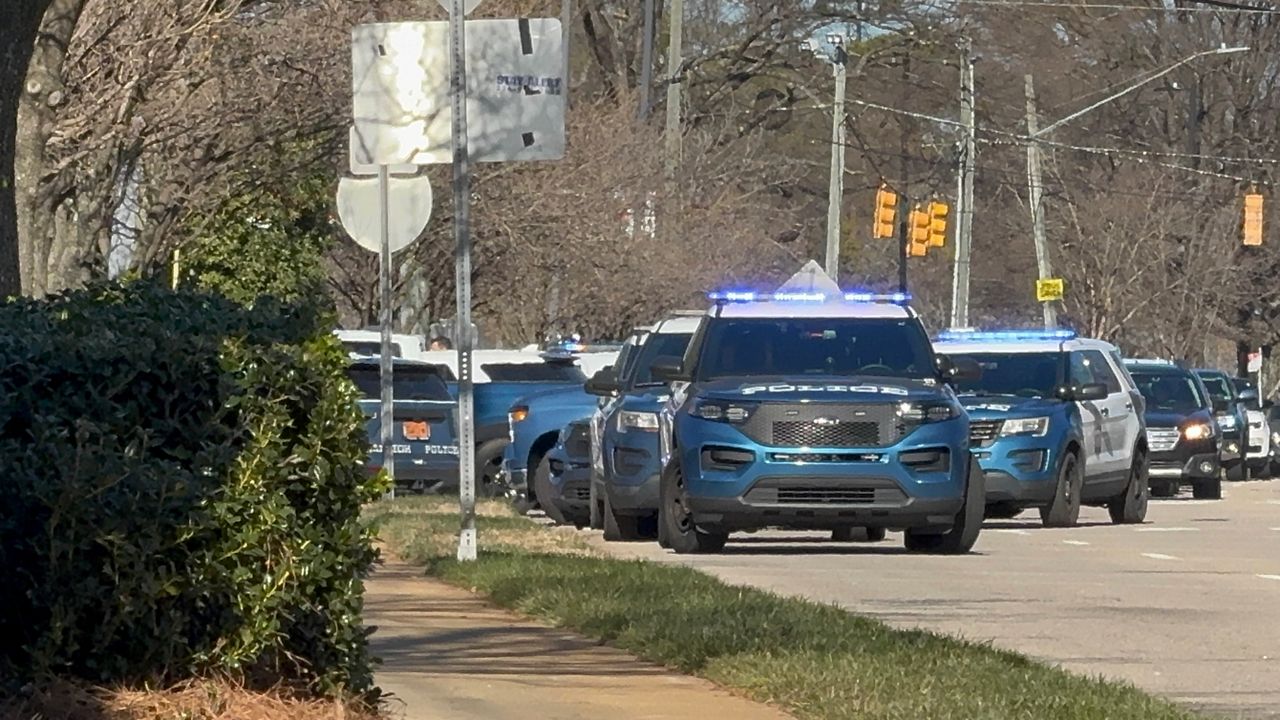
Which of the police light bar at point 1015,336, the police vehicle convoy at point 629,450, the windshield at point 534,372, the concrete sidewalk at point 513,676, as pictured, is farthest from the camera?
the windshield at point 534,372

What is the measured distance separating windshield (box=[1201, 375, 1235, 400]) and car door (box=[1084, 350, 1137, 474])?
56.3ft

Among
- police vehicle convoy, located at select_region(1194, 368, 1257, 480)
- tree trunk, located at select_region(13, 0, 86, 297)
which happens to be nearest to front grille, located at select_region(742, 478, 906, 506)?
tree trunk, located at select_region(13, 0, 86, 297)

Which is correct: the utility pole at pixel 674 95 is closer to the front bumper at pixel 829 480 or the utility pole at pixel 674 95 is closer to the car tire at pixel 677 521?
the car tire at pixel 677 521

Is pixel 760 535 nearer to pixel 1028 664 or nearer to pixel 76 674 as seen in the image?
pixel 1028 664

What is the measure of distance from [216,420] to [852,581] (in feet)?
29.5

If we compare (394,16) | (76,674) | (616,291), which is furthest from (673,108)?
(76,674)

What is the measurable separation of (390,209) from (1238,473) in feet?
82.5

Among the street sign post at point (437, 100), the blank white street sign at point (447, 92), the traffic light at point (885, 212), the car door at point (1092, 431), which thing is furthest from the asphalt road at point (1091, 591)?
the traffic light at point (885, 212)

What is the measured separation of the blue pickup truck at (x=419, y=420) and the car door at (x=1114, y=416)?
6.94m

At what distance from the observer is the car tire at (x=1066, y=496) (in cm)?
2312

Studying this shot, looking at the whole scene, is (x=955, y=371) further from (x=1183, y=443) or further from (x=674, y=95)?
(x=674, y=95)

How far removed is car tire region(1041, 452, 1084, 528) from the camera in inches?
910

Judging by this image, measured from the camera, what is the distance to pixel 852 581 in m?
16.2

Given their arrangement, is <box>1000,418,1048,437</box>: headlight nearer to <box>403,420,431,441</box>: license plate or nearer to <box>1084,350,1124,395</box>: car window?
<box>1084,350,1124,395</box>: car window
